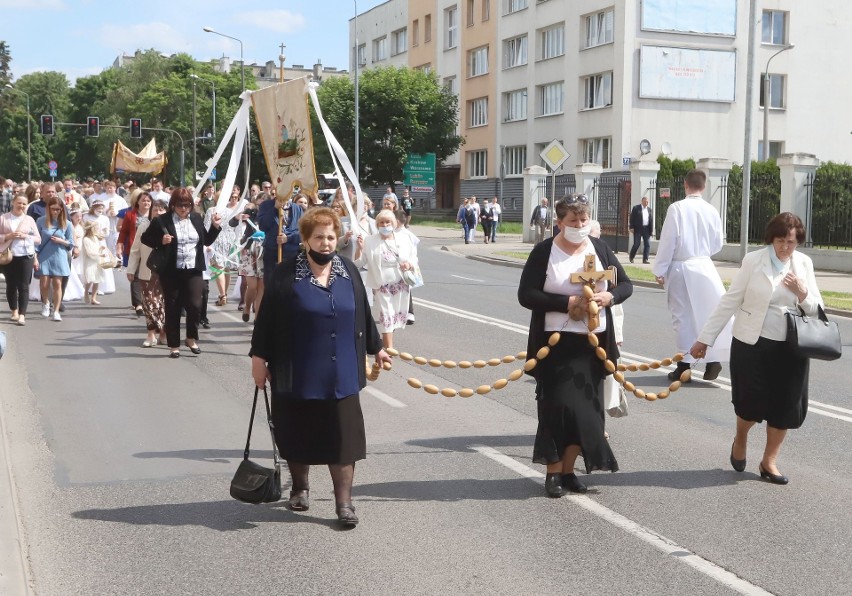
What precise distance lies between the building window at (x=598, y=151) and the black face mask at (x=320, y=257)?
149 feet

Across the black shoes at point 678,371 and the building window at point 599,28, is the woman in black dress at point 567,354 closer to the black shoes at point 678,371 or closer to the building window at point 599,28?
the black shoes at point 678,371

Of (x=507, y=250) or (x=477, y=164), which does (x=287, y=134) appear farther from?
(x=477, y=164)

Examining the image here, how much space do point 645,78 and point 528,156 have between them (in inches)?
372

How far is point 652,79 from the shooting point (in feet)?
161

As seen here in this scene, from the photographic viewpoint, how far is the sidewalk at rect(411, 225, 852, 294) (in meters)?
24.2

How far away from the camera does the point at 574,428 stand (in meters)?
6.47

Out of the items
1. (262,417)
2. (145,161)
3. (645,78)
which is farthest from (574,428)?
(645,78)

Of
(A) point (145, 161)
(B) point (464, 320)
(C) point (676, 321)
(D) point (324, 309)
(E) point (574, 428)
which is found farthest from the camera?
(A) point (145, 161)

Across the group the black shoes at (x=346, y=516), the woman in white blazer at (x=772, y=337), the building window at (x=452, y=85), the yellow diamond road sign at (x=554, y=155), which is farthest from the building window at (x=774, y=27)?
the black shoes at (x=346, y=516)

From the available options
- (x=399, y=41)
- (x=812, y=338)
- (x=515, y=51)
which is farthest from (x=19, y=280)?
(x=399, y=41)

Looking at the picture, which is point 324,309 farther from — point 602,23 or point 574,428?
point 602,23

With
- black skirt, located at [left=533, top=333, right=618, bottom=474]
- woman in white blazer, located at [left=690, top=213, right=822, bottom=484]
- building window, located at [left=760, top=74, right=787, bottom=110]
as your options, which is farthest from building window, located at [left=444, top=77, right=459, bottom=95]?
black skirt, located at [left=533, top=333, right=618, bottom=474]

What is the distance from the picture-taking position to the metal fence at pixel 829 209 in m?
27.0

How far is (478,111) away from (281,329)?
190 ft
